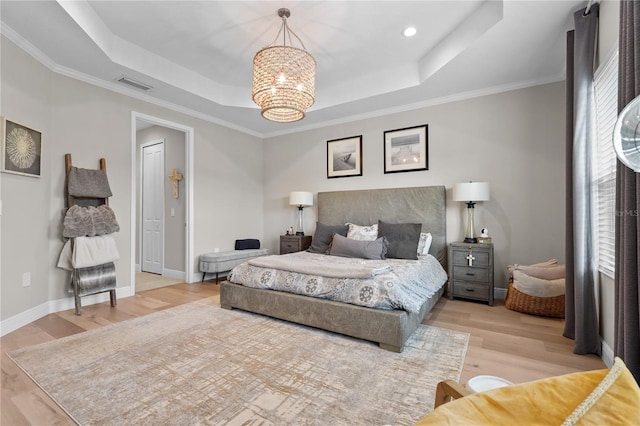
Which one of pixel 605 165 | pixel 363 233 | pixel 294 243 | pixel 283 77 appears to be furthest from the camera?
pixel 294 243

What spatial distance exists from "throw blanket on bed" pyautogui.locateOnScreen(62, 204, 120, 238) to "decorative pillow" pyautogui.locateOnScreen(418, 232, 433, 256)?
12.6 feet

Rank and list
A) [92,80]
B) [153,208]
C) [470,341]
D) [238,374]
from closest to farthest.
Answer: [238,374]
[470,341]
[92,80]
[153,208]

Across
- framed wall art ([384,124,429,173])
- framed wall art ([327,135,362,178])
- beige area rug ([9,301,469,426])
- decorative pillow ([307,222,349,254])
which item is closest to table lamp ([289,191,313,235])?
framed wall art ([327,135,362,178])

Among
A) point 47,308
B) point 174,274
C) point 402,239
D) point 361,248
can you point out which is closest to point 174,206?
point 174,274

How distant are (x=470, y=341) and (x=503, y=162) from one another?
2.45m

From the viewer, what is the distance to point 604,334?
2.17m

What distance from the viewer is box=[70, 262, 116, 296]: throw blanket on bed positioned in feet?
Answer: 10.4

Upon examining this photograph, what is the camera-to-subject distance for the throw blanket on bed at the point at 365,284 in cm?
238

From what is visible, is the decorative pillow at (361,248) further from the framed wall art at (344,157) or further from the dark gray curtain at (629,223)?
the dark gray curtain at (629,223)

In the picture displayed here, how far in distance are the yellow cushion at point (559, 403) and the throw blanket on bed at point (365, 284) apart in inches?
62.1

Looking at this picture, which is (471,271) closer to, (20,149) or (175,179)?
(175,179)

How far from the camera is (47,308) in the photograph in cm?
316

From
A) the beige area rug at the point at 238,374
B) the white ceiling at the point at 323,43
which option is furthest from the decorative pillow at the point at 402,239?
the white ceiling at the point at 323,43

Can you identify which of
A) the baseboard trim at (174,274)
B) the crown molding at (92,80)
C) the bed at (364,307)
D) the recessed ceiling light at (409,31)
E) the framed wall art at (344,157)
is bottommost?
the baseboard trim at (174,274)
